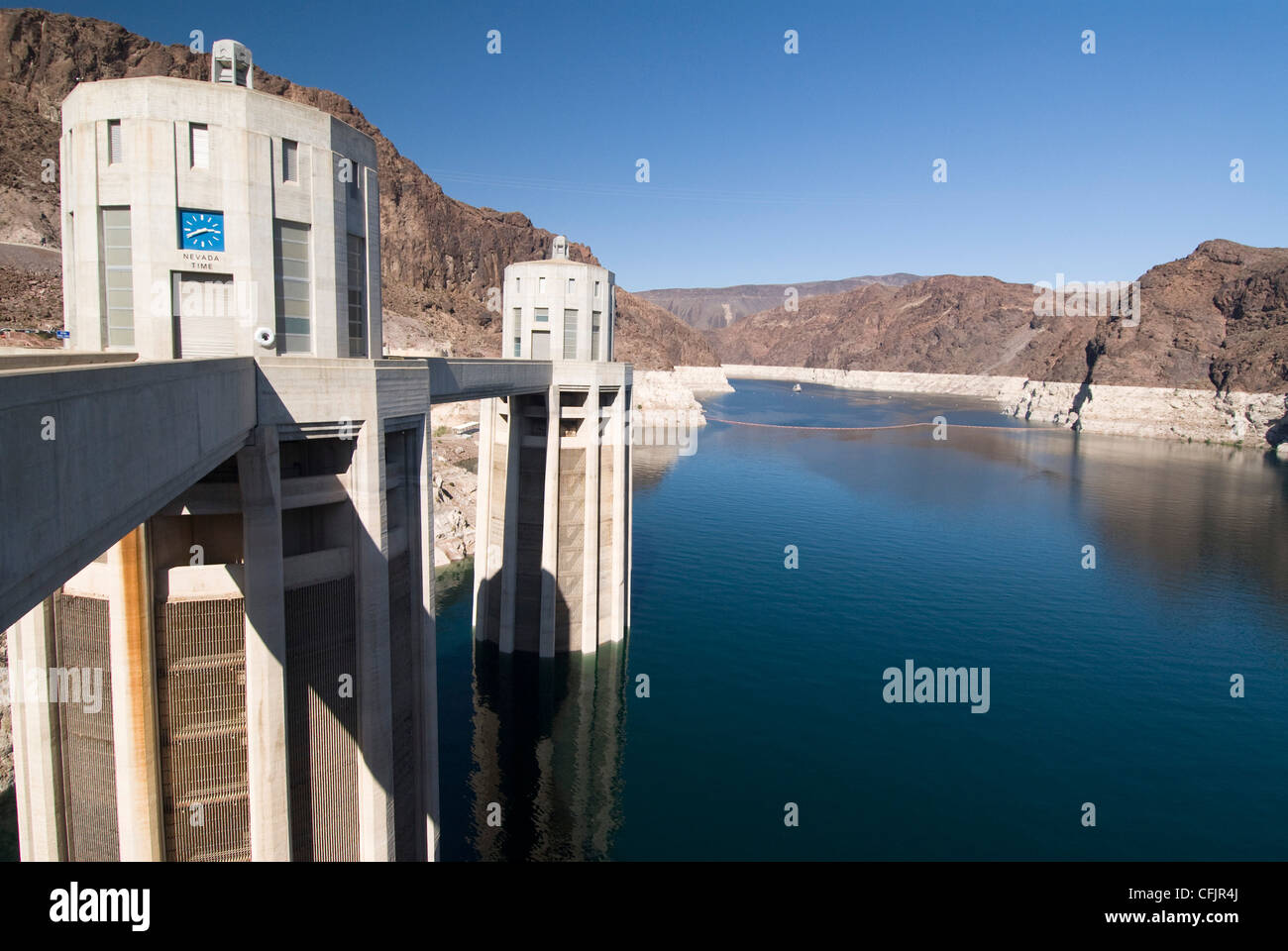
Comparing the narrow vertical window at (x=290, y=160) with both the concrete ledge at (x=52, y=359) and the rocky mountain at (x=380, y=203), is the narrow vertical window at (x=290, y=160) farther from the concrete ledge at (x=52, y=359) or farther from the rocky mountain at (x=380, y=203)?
the rocky mountain at (x=380, y=203)

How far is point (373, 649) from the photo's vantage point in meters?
13.3

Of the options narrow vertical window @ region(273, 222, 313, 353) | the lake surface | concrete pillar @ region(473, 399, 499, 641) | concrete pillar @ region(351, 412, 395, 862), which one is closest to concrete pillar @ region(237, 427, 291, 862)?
concrete pillar @ region(351, 412, 395, 862)

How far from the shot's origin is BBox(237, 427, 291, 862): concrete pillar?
11.4 metres

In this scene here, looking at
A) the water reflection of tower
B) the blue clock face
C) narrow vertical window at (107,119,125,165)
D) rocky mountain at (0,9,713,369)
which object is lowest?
the water reflection of tower

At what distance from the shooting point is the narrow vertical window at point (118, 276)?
11555 mm

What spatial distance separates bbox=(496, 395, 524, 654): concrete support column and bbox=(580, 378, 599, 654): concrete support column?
2908 millimetres

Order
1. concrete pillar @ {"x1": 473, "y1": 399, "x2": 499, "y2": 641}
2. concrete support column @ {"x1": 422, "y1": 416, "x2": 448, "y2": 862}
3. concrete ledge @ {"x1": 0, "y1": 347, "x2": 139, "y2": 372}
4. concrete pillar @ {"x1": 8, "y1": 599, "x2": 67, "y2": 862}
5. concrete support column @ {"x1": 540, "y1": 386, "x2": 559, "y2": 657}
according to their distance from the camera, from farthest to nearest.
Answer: concrete pillar @ {"x1": 473, "y1": 399, "x2": 499, "y2": 641}
concrete support column @ {"x1": 540, "y1": 386, "x2": 559, "y2": 657}
concrete support column @ {"x1": 422, "y1": 416, "x2": 448, "y2": 862}
concrete pillar @ {"x1": 8, "y1": 599, "x2": 67, "y2": 862}
concrete ledge @ {"x1": 0, "y1": 347, "x2": 139, "y2": 372}

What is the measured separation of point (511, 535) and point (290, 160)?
862 inches

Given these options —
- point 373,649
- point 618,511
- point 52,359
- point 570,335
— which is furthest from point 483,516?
point 52,359

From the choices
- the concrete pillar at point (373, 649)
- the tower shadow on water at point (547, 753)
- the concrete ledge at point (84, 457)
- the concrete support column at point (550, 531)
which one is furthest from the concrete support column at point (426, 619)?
the concrete support column at point (550, 531)

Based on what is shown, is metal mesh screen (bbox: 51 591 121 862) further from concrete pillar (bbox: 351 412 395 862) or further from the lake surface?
the lake surface

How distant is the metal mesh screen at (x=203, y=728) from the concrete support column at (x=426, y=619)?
347 cm

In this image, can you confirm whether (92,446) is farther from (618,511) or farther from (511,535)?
(618,511)

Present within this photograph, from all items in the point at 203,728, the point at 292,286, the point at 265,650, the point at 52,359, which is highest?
the point at 292,286
